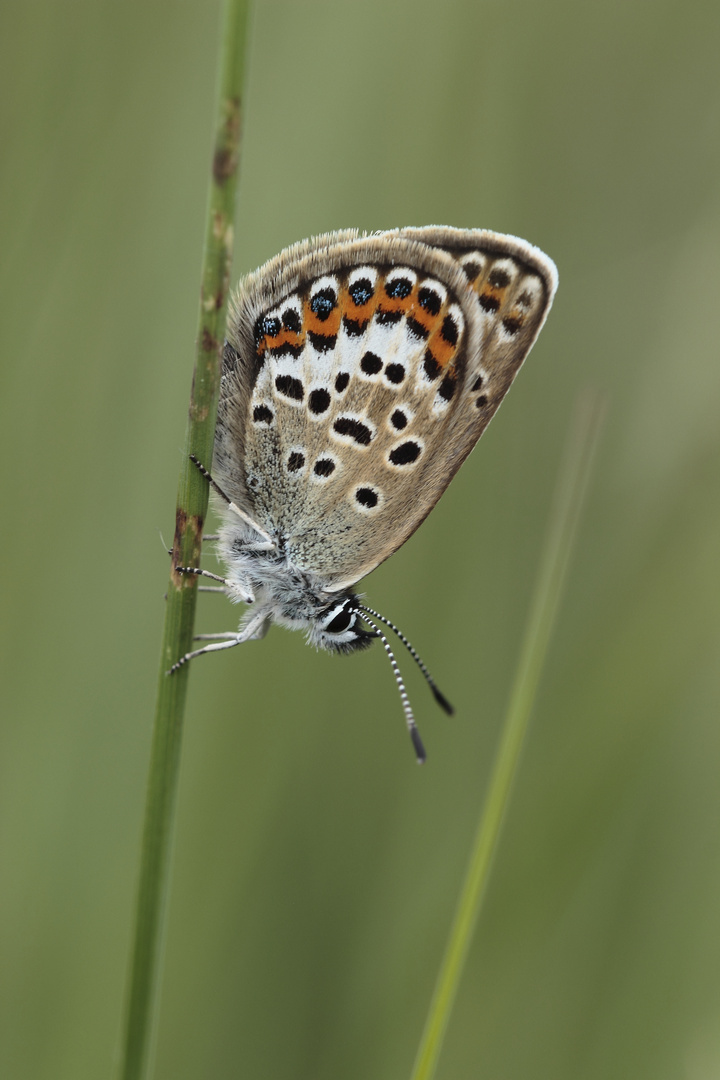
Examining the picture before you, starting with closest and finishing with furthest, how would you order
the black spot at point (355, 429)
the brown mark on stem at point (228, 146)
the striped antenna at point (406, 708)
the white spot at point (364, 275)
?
1. the brown mark on stem at point (228, 146)
2. the striped antenna at point (406, 708)
3. the white spot at point (364, 275)
4. the black spot at point (355, 429)

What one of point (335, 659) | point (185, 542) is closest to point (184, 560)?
point (185, 542)

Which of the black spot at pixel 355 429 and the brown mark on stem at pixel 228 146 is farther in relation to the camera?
the black spot at pixel 355 429

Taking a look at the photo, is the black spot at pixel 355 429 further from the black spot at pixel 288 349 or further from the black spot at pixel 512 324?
the black spot at pixel 512 324

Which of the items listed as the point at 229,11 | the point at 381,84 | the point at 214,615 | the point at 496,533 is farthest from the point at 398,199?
the point at 229,11

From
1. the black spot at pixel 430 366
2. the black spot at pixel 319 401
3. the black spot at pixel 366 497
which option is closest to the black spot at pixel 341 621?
the black spot at pixel 366 497

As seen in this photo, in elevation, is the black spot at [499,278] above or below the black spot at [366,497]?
above

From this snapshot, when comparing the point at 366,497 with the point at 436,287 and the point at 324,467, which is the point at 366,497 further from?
the point at 436,287
